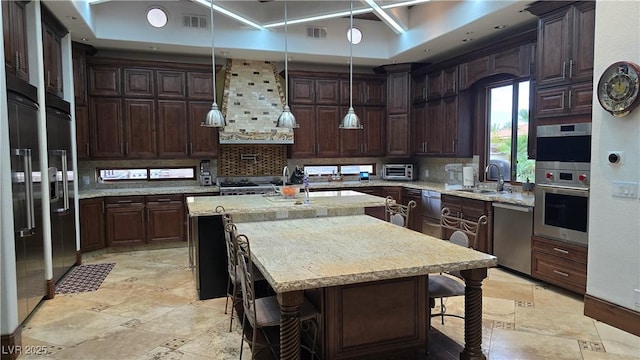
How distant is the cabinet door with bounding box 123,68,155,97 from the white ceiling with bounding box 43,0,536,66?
371 mm

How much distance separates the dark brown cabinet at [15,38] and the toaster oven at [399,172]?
5528 millimetres

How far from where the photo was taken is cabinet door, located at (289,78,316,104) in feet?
23.1

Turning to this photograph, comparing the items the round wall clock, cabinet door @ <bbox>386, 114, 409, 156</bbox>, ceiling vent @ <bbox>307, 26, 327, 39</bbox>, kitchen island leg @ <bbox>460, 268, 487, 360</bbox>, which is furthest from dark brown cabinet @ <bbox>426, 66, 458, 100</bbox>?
kitchen island leg @ <bbox>460, 268, 487, 360</bbox>

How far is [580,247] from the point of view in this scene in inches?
153

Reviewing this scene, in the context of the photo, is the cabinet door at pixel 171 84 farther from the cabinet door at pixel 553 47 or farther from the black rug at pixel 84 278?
the cabinet door at pixel 553 47

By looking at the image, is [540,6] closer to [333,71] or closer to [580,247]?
[580,247]

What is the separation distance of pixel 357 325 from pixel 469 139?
4.64 m

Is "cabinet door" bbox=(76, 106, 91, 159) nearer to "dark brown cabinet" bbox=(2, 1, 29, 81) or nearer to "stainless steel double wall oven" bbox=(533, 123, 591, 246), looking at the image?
"dark brown cabinet" bbox=(2, 1, 29, 81)

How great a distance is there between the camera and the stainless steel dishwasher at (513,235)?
4.50 metres

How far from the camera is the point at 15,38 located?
11.7ft

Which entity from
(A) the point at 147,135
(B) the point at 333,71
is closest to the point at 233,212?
(A) the point at 147,135

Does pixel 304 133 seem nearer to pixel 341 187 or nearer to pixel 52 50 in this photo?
pixel 341 187

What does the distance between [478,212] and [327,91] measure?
136 inches

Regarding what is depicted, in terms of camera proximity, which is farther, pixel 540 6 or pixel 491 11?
pixel 491 11
